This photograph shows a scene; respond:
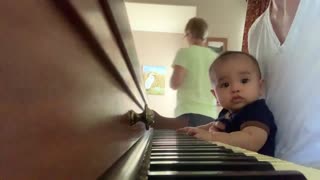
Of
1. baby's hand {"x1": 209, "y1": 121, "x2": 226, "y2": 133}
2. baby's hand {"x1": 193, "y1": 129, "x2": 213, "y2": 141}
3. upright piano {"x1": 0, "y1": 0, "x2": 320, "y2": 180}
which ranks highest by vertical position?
upright piano {"x1": 0, "y1": 0, "x2": 320, "y2": 180}

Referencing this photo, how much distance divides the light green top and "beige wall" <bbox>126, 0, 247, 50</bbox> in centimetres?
148

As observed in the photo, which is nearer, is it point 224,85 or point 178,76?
point 224,85

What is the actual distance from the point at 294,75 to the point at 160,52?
398 centimetres

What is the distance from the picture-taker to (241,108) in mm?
1225

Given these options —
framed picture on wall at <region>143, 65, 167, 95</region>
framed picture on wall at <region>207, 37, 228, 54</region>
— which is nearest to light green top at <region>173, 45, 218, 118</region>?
framed picture on wall at <region>207, 37, 228, 54</region>

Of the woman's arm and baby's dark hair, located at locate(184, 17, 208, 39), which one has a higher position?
baby's dark hair, located at locate(184, 17, 208, 39)

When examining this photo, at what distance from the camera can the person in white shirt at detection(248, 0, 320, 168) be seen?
79cm

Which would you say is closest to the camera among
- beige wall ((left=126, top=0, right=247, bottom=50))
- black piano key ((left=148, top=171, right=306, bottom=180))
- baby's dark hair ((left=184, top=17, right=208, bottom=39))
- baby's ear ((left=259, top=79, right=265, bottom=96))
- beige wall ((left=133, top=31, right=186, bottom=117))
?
black piano key ((left=148, top=171, right=306, bottom=180))

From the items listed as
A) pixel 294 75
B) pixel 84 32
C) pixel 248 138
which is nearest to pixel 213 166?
pixel 84 32

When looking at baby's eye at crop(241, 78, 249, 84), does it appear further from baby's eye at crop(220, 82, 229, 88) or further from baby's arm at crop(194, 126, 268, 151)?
baby's arm at crop(194, 126, 268, 151)

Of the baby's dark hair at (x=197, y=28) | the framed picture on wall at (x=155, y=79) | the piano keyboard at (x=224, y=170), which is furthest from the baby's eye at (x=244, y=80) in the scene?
the framed picture on wall at (x=155, y=79)

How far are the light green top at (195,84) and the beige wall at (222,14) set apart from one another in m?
1.48

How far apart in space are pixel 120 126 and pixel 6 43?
1.43 feet

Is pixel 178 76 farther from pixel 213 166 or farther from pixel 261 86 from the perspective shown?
pixel 213 166
